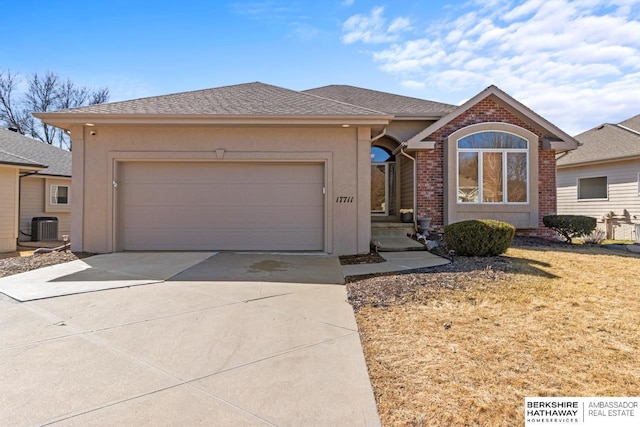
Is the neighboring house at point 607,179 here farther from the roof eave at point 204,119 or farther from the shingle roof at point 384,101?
the roof eave at point 204,119

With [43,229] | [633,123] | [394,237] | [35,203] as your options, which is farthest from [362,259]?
[633,123]

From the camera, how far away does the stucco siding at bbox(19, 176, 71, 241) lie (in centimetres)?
1531

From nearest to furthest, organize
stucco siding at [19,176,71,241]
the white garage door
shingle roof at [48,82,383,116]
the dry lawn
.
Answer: the dry lawn → shingle roof at [48,82,383,116] → the white garage door → stucco siding at [19,176,71,241]

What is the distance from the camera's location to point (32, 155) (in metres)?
15.7

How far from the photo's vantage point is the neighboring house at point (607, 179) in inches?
558

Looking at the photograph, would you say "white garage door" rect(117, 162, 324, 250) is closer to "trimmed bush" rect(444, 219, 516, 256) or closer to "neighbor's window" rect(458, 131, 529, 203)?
"trimmed bush" rect(444, 219, 516, 256)

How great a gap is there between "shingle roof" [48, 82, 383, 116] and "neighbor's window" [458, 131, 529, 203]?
4230mm

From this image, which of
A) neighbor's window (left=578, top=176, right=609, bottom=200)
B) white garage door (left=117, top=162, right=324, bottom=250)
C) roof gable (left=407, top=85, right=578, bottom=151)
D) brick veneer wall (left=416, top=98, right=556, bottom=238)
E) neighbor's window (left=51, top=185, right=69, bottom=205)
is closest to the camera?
white garage door (left=117, top=162, right=324, bottom=250)

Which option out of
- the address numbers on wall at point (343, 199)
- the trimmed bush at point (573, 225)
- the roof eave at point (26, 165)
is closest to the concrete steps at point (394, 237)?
the address numbers on wall at point (343, 199)

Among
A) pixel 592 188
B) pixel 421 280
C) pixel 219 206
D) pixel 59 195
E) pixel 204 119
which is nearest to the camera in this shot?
pixel 421 280

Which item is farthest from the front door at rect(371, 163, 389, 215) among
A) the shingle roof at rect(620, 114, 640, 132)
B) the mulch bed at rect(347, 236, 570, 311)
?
the shingle roof at rect(620, 114, 640, 132)

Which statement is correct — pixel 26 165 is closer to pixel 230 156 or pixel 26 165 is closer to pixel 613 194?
pixel 230 156

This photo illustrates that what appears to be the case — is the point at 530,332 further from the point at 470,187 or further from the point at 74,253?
the point at 74,253

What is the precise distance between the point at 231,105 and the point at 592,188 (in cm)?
1569
